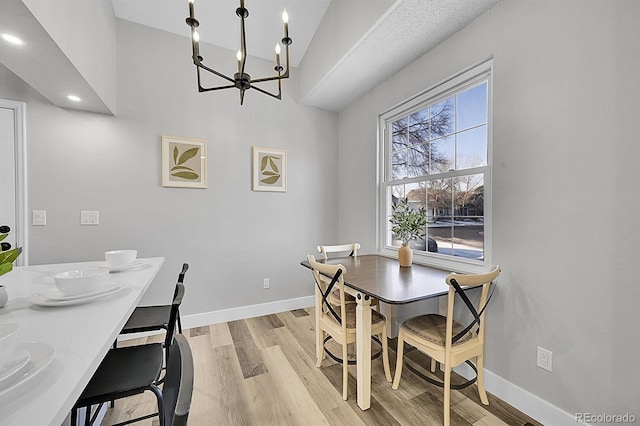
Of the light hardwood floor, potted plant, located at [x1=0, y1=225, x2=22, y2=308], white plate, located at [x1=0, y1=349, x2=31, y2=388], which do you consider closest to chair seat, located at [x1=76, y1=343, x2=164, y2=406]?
potted plant, located at [x1=0, y1=225, x2=22, y2=308]

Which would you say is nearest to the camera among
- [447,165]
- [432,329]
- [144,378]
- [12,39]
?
[144,378]

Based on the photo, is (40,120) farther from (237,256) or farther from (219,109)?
(237,256)

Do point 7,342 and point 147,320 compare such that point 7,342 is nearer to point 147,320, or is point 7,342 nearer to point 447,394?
point 147,320

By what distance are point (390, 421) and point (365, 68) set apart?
9.22 feet

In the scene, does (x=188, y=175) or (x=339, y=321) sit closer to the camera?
(x=339, y=321)

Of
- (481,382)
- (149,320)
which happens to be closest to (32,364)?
(149,320)

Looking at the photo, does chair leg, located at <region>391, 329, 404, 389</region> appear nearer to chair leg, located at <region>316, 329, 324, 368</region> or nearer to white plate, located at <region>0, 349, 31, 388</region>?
chair leg, located at <region>316, 329, 324, 368</region>

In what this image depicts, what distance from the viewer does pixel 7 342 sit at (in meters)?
0.62

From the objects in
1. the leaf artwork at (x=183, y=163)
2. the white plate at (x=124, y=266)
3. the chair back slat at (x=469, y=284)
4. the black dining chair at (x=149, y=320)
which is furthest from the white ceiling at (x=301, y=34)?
the chair back slat at (x=469, y=284)

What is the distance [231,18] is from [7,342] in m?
3.10

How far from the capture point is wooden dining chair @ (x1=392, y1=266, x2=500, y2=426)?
4.83 ft

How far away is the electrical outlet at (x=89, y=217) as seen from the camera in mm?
2432

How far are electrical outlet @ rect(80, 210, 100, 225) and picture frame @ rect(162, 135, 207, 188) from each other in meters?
0.63

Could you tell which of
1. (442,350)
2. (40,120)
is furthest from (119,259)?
(442,350)
